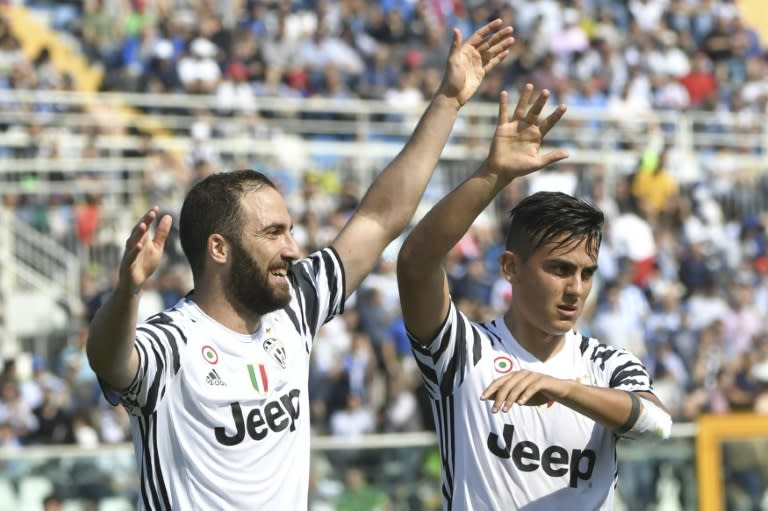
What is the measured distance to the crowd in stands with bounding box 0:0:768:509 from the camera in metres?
14.4

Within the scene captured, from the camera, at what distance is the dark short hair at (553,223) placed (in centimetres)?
575

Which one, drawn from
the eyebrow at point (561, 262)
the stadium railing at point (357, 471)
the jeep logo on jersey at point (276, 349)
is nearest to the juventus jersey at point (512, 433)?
the eyebrow at point (561, 262)

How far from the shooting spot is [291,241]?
5660 millimetres

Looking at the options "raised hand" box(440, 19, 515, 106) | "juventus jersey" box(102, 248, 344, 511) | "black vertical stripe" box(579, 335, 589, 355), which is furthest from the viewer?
"black vertical stripe" box(579, 335, 589, 355)

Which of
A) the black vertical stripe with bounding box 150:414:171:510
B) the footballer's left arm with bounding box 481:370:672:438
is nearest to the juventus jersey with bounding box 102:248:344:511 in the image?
the black vertical stripe with bounding box 150:414:171:510

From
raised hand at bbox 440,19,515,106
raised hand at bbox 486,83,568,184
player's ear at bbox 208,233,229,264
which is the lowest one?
player's ear at bbox 208,233,229,264

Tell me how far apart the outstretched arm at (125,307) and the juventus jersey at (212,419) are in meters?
0.20

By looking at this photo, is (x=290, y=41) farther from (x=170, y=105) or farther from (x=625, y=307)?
(x=625, y=307)

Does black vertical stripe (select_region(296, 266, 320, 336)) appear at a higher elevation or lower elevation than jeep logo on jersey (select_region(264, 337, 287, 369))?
higher

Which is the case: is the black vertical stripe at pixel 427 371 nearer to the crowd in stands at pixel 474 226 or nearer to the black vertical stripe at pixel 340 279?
the black vertical stripe at pixel 340 279

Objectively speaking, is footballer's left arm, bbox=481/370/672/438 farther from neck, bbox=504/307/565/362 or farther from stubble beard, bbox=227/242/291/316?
stubble beard, bbox=227/242/291/316

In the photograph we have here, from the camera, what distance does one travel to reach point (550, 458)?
5676 mm

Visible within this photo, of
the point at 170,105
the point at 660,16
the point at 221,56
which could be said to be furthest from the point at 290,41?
the point at 660,16

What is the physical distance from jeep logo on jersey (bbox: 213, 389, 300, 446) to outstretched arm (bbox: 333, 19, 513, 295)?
0.74 metres
